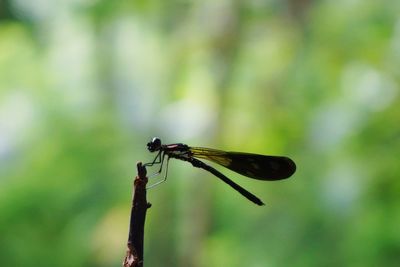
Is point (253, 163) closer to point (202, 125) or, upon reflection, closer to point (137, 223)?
point (137, 223)

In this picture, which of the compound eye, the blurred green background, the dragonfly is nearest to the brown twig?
the compound eye

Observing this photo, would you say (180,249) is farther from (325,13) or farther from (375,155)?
(325,13)

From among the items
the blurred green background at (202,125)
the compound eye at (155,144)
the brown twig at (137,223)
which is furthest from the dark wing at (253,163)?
the blurred green background at (202,125)

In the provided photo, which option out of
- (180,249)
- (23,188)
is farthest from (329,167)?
(23,188)

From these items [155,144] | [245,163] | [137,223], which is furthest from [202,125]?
[137,223]

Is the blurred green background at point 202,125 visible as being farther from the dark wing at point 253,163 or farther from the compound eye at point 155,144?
the compound eye at point 155,144
